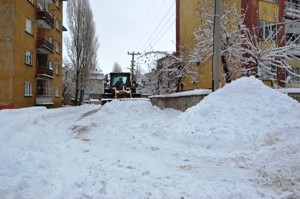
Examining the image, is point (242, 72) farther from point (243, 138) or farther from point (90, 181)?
point (90, 181)

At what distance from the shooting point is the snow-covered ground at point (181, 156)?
4.54 m

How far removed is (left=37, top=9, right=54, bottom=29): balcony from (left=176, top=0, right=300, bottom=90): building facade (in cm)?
1366

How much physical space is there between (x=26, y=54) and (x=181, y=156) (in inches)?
940

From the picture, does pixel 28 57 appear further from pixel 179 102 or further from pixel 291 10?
pixel 291 10

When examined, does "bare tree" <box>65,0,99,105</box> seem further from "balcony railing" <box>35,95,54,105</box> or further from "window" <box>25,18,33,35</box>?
"window" <box>25,18,33,35</box>

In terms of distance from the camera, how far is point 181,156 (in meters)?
6.95

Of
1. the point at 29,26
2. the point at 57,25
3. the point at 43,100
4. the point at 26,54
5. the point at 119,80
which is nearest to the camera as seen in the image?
the point at 26,54

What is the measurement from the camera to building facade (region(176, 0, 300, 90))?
77.6ft

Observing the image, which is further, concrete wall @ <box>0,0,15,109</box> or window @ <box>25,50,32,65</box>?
window @ <box>25,50,32,65</box>

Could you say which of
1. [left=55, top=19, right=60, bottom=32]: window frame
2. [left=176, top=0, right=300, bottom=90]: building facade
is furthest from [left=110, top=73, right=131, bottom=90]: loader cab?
[left=55, top=19, right=60, bottom=32]: window frame

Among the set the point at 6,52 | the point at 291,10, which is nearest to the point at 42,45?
the point at 6,52

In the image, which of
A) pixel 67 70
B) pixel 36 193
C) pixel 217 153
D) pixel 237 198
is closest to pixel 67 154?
→ pixel 36 193

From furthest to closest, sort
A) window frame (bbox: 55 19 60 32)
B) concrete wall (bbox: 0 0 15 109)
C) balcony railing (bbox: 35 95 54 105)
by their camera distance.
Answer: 1. window frame (bbox: 55 19 60 32)
2. balcony railing (bbox: 35 95 54 105)
3. concrete wall (bbox: 0 0 15 109)

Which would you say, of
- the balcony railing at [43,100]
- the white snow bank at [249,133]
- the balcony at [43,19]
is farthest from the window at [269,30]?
the balcony railing at [43,100]
